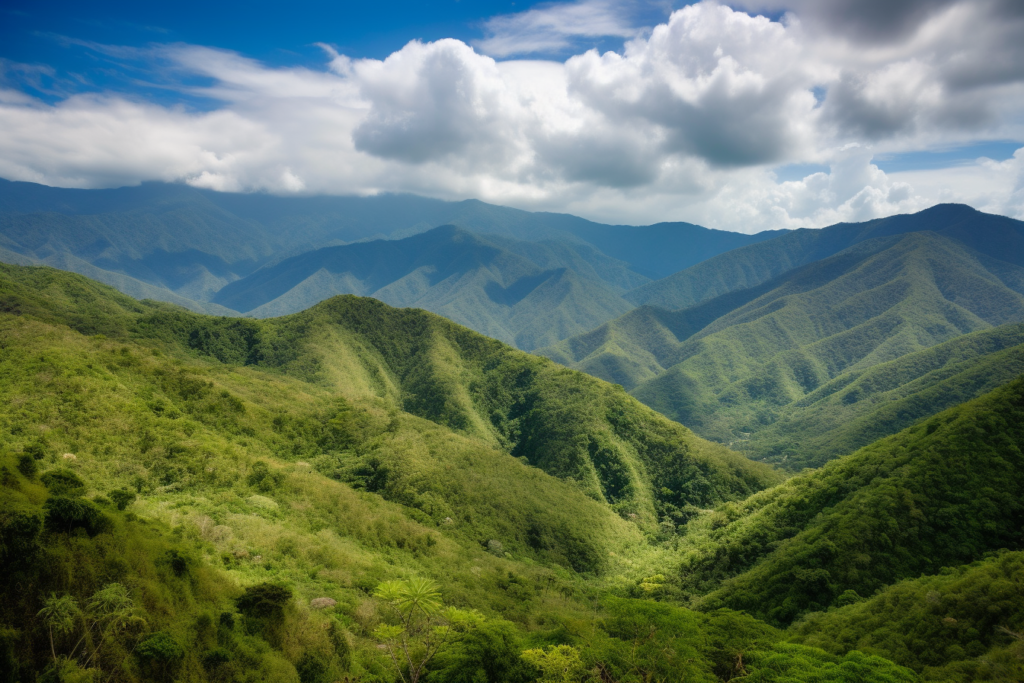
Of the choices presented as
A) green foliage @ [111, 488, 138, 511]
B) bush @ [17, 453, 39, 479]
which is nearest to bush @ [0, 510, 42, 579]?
bush @ [17, 453, 39, 479]

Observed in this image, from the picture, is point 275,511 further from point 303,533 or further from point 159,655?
point 159,655

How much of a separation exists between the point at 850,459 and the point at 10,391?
423 feet

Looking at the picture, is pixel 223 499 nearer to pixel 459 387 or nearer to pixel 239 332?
pixel 459 387

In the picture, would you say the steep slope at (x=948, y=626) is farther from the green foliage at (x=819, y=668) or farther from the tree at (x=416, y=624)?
the tree at (x=416, y=624)

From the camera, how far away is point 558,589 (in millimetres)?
72750

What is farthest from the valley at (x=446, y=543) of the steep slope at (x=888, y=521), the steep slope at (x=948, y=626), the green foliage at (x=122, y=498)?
the green foliage at (x=122, y=498)

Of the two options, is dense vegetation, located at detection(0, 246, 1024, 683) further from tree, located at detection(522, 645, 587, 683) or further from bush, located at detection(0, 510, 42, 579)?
tree, located at detection(522, 645, 587, 683)

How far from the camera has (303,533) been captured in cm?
5916

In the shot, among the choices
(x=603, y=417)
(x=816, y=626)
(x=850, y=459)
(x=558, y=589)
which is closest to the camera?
(x=816, y=626)

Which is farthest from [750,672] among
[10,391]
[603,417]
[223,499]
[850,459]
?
[603,417]

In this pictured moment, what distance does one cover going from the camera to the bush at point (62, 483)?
34531 mm

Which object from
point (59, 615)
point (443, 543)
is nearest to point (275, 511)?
point (443, 543)

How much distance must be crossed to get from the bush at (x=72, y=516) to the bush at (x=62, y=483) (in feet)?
18.8

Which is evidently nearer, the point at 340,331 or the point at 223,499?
the point at 223,499
